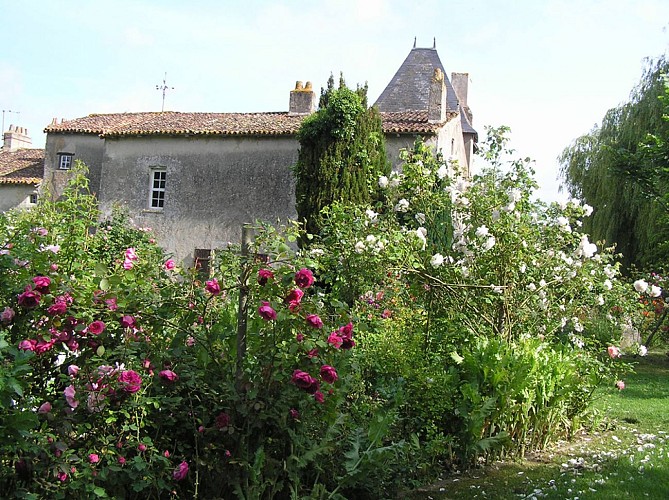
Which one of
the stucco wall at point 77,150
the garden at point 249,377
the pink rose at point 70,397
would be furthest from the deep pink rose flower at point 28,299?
the stucco wall at point 77,150

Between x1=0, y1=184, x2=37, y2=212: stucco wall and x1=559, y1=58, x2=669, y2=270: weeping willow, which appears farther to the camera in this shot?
x1=0, y1=184, x2=37, y2=212: stucco wall

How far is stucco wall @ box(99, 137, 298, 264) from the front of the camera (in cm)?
2002

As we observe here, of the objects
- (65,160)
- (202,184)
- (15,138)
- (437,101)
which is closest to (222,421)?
(437,101)

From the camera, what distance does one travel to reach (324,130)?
645 inches

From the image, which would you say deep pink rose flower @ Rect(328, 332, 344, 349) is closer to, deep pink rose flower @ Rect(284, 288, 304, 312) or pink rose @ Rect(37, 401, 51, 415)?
deep pink rose flower @ Rect(284, 288, 304, 312)

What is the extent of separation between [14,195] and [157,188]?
1034 cm

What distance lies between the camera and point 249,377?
3.51 metres

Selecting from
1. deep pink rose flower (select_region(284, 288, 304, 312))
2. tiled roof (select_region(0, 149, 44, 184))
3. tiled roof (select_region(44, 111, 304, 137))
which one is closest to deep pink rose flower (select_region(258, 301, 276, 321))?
deep pink rose flower (select_region(284, 288, 304, 312))

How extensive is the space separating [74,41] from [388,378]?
3.77 meters

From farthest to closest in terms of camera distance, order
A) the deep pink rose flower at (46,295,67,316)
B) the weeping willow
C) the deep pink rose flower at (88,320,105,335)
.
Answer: the weeping willow, the deep pink rose flower at (88,320,105,335), the deep pink rose flower at (46,295,67,316)

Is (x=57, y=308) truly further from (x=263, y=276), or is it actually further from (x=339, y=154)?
(x=339, y=154)

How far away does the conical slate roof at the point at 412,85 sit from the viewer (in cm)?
2252

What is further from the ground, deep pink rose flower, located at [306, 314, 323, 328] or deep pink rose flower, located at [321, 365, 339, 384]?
deep pink rose flower, located at [306, 314, 323, 328]

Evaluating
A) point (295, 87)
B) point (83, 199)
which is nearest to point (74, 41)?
point (83, 199)
